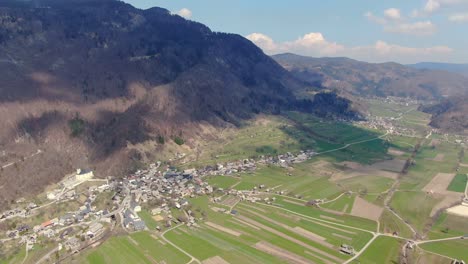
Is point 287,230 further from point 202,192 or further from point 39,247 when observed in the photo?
point 39,247

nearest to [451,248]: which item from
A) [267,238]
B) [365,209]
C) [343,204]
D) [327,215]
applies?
[365,209]

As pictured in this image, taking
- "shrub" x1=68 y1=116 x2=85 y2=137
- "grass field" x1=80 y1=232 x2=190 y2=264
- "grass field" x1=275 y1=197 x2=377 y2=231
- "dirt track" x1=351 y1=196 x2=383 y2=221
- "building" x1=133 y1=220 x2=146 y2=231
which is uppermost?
"shrub" x1=68 y1=116 x2=85 y2=137

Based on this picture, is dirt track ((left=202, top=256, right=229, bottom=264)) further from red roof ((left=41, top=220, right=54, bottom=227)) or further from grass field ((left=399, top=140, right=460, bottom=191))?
grass field ((left=399, top=140, right=460, bottom=191))

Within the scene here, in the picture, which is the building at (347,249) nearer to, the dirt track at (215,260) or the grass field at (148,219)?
the dirt track at (215,260)

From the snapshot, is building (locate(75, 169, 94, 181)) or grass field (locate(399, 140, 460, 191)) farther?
grass field (locate(399, 140, 460, 191))

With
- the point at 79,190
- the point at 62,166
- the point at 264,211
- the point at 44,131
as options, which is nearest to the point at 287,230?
the point at 264,211

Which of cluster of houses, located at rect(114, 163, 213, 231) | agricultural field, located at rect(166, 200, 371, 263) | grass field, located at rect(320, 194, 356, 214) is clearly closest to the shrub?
cluster of houses, located at rect(114, 163, 213, 231)
